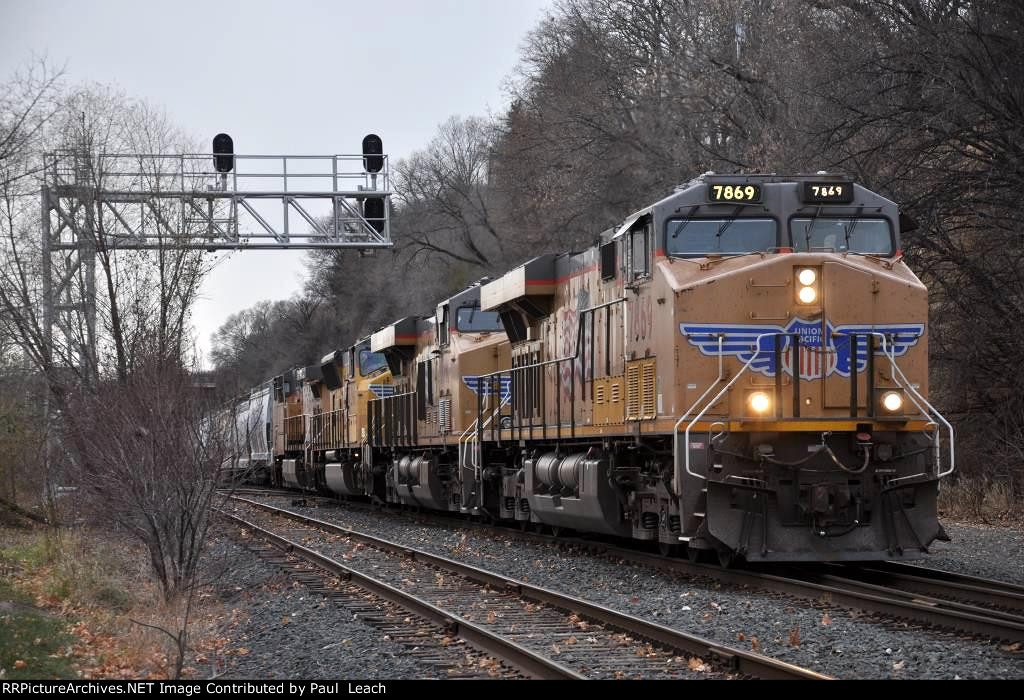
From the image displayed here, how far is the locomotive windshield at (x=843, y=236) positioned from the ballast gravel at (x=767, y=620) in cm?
358

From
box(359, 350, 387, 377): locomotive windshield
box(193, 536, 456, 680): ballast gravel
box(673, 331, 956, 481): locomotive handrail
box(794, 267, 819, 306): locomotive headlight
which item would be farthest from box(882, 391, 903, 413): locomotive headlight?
box(359, 350, 387, 377): locomotive windshield

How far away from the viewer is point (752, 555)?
11.3m

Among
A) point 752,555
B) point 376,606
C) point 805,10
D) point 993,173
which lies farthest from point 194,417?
point 805,10

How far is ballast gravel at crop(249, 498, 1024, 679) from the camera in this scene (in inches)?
299

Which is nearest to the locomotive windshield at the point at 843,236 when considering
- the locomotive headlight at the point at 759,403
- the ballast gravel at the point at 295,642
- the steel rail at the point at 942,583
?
the locomotive headlight at the point at 759,403

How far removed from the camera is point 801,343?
38.9ft

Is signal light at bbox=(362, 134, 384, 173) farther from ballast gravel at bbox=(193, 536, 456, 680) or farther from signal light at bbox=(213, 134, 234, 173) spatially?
ballast gravel at bbox=(193, 536, 456, 680)

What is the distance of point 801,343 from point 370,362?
735 inches

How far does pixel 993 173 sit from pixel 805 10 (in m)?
7.13

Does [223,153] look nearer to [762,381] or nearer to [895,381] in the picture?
[762,381]

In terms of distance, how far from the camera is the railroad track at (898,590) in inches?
348

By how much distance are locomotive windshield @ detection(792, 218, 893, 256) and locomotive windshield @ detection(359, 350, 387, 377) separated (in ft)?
56.1

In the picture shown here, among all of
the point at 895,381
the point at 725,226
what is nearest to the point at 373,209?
the point at 725,226
